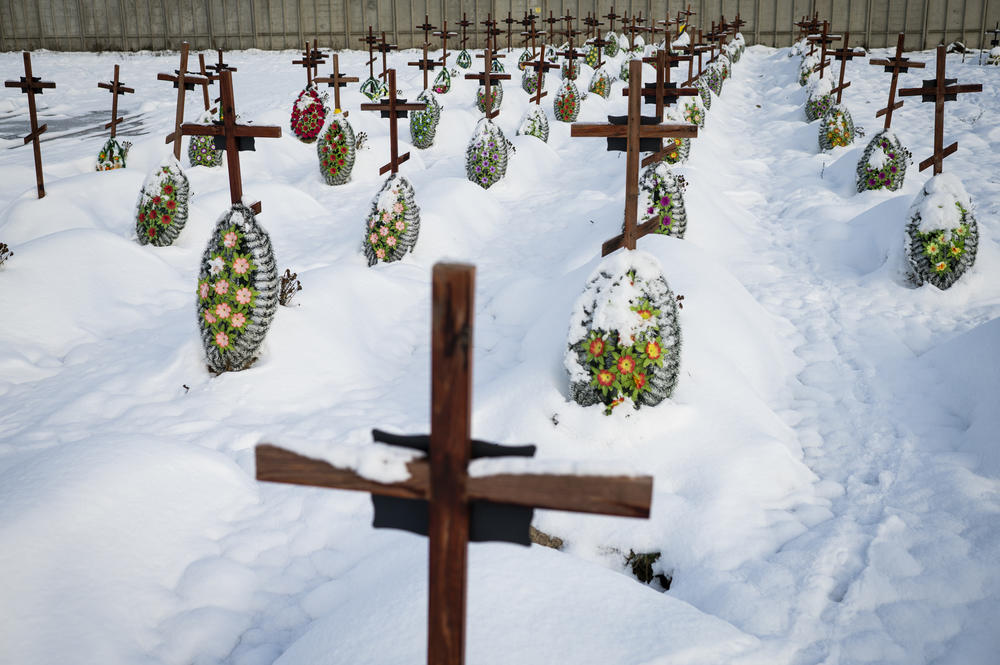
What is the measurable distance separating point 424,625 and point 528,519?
4.19 feet

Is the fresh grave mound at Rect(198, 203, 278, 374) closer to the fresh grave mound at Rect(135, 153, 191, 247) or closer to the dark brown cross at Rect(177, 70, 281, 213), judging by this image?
the dark brown cross at Rect(177, 70, 281, 213)

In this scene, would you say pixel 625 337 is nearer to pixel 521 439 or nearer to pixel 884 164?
pixel 521 439

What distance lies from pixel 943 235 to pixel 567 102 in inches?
365

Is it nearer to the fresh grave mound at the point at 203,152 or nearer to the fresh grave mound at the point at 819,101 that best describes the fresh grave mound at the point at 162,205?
the fresh grave mound at the point at 203,152

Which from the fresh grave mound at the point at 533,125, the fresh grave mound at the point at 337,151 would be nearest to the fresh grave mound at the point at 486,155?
the fresh grave mound at the point at 337,151

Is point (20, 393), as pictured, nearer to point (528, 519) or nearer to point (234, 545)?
point (234, 545)

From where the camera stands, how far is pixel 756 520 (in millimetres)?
3551

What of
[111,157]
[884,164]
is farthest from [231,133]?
[884,164]

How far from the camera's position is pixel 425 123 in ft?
41.9

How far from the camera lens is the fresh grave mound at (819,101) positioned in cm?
1333

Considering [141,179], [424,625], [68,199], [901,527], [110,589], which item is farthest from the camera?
[141,179]

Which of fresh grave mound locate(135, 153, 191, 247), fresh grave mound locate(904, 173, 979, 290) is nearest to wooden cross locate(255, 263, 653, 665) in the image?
fresh grave mound locate(904, 173, 979, 290)

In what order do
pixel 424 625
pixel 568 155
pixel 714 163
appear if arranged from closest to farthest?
pixel 424 625 < pixel 714 163 < pixel 568 155

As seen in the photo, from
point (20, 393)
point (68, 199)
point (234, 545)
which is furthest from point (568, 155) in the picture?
point (234, 545)
